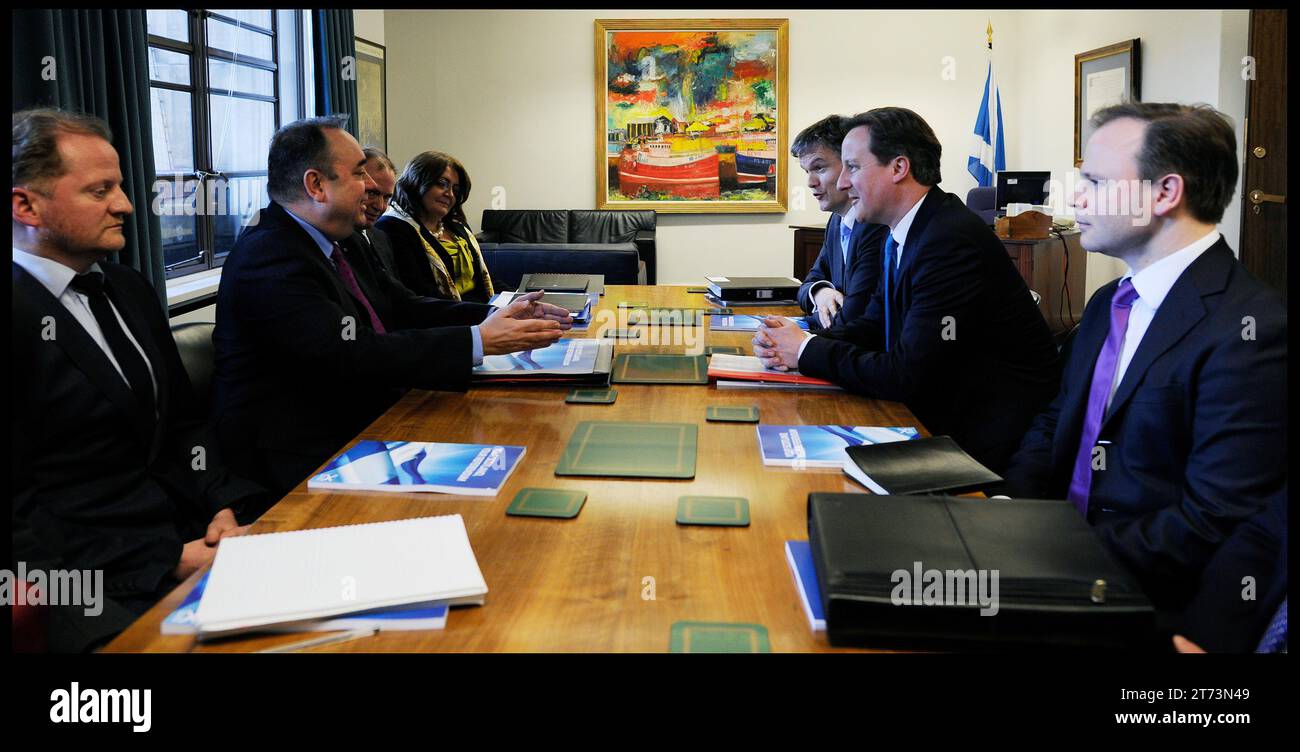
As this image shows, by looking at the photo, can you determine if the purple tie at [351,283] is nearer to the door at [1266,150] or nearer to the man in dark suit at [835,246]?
the man in dark suit at [835,246]

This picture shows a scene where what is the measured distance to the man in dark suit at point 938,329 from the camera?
2.29 meters

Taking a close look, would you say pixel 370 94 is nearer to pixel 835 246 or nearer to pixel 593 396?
pixel 835 246

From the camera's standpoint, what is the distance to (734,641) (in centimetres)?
106

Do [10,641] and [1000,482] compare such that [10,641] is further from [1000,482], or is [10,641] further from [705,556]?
[1000,482]

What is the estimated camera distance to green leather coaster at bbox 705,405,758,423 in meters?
2.01

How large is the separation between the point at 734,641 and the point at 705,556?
9.7 inches

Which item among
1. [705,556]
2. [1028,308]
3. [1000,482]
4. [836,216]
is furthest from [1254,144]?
[705,556]

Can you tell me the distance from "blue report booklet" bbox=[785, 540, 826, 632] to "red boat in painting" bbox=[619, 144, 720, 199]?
7069 millimetres

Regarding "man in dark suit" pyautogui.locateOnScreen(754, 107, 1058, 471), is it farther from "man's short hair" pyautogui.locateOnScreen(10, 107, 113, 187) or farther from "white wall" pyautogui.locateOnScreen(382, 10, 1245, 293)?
"white wall" pyautogui.locateOnScreen(382, 10, 1245, 293)

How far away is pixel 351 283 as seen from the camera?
2.63 meters

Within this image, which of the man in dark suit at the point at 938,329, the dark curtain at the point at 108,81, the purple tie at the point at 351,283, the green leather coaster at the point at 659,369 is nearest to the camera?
the man in dark suit at the point at 938,329

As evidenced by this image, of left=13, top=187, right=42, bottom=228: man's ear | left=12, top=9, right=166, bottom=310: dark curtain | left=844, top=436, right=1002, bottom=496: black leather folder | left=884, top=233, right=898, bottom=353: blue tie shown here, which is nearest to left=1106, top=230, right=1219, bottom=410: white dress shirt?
left=844, top=436, right=1002, bottom=496: black leather folder

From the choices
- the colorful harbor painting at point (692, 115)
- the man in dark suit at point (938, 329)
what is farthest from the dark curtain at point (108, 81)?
the colorful harbor painting at point (692, 115)

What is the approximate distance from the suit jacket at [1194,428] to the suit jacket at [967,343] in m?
0.63
